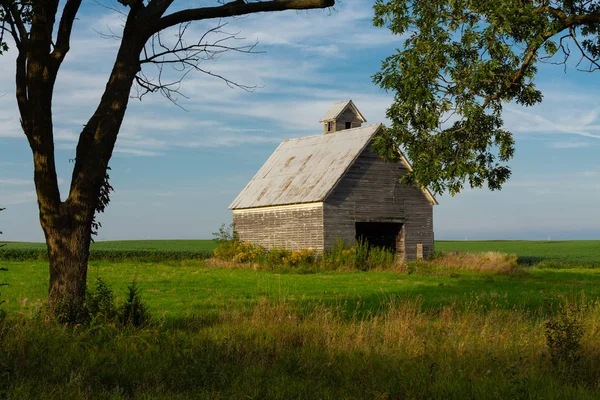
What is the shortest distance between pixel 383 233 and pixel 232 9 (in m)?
28.8

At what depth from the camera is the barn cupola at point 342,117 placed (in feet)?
142

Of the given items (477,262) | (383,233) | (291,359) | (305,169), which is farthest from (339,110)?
(291,359)

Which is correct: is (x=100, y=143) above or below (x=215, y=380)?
above

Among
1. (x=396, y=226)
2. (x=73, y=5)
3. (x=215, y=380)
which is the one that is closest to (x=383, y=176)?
(x=396, y=226)

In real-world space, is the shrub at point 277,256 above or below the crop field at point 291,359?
above

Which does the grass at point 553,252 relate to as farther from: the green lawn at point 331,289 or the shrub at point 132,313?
the shrub at point 132,313

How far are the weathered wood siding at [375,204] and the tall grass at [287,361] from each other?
23.5 m

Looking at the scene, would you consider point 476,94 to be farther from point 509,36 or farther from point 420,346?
point 420,346

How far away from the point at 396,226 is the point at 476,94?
20.9 meters

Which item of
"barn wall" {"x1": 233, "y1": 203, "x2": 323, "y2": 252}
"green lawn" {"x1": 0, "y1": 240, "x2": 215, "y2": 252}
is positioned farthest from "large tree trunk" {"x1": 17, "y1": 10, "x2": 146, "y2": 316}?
"green lawn" {"x1": 0, "y1": 240, "x2": 215, "y2": 252}

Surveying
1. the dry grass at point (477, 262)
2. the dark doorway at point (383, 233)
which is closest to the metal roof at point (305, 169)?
the dark doorway at point (383, 233)

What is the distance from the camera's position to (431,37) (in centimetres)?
1970

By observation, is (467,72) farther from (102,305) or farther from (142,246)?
(142,246)

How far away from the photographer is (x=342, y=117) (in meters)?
43.5
